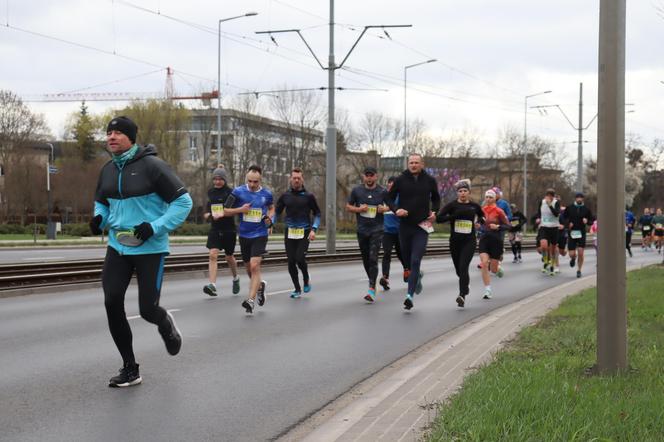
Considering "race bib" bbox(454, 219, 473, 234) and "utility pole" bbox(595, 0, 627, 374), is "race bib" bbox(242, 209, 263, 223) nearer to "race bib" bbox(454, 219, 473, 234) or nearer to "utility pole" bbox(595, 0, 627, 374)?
"race bib" bbox(454, 219, 473, 234)

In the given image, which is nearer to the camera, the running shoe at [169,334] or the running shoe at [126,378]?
the running shoe at [126,378]

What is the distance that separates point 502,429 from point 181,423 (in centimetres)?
198

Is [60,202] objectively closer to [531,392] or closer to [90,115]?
[90,115]

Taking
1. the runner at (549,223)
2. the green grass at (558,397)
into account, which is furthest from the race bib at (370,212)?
the runner at (549,223)

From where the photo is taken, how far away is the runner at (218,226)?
12.8 meters

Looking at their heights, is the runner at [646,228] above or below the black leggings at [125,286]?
below

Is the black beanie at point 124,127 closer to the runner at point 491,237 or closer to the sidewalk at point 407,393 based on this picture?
the sidewalk at point 407,393

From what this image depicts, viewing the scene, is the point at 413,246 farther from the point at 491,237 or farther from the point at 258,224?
the point at 491,237

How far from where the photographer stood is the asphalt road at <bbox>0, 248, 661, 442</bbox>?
535 centimetres

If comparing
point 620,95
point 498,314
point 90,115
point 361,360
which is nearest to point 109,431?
point 361,360

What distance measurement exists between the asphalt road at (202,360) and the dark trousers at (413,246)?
0.48 m

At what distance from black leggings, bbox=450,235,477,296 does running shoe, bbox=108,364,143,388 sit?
259 inches

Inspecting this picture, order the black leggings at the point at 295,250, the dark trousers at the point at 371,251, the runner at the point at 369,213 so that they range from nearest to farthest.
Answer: the dark trousers at the point at 371,251, the black leggings at the point at 295,250, the runner at the point at 369,213

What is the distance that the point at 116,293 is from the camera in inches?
243
